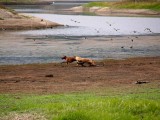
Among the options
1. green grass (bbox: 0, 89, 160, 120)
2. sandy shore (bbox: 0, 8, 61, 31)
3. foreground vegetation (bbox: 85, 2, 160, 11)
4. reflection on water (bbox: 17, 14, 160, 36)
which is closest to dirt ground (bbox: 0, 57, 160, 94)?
green grass (bbox: 0, 89, 160, 120)

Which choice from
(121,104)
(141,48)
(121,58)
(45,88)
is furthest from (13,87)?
(141,48)

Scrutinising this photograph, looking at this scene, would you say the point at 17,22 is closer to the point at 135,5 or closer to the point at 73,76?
the point at 73,76

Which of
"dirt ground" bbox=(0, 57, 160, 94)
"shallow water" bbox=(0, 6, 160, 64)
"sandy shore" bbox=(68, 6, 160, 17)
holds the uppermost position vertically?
"dirt ground" bbox=(0, 57, 160, 94)

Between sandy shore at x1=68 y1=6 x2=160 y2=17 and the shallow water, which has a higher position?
the shallow water

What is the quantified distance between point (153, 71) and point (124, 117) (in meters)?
15.4

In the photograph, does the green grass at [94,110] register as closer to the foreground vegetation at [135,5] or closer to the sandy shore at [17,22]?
the sandy shore at [17,22]

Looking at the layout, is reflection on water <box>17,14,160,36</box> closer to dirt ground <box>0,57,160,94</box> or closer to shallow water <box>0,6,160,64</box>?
shallow water <box>0,6,160,64</box>

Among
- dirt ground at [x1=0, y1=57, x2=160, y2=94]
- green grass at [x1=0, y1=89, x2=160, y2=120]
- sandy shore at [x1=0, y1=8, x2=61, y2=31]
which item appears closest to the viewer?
green grass at [x1=0, y1=89, x2=160, y2=120]

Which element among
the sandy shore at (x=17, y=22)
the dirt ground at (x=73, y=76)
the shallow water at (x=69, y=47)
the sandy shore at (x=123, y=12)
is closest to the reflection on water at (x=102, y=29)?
the sandy shore at (x=17, y=22)

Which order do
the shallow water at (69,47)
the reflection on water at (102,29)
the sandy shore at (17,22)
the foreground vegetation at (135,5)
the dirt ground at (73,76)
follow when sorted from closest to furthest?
the dirt ground at (73,76) → the shallow water at (69,47) → the reflection on water at (102,29) → the sandy shore at (17,22) → the foreground vegetation at (135,5)

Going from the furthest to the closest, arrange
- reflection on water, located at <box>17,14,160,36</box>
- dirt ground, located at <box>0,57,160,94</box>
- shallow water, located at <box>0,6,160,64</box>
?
reflection on water, located at <box>17,14,160,36</box>
shallow water, located at <box>0,6,160,64</box>
dirt ground, located at <box>0,57,160,94</box>

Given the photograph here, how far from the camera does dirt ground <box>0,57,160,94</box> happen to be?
20.7 m

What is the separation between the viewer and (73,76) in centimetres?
2506

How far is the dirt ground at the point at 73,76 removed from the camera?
2069 centimetres
